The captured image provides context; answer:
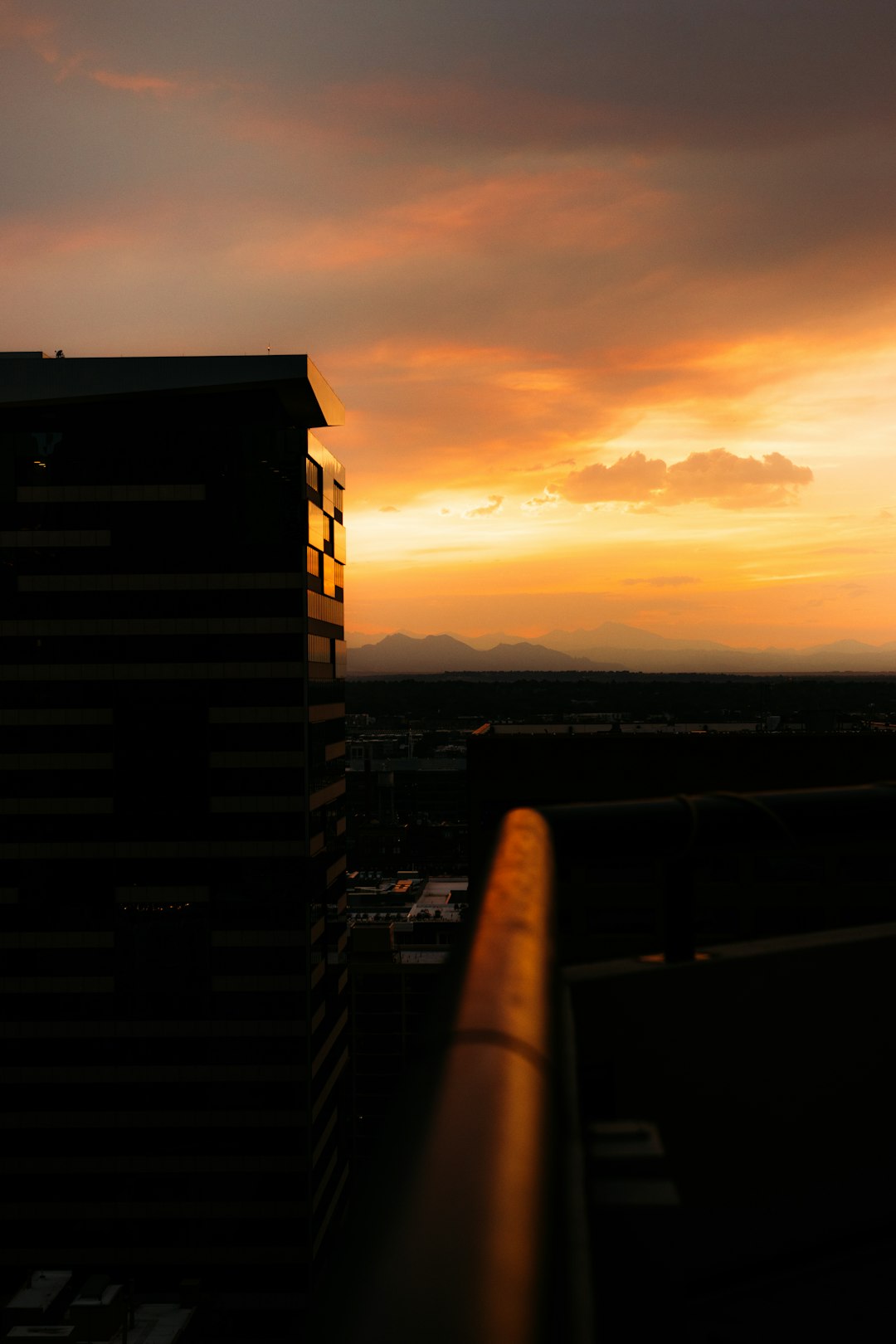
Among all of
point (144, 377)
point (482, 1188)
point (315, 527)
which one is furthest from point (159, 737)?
point (482, 1188)

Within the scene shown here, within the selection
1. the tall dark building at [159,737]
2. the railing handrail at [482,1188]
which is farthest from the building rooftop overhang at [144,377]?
the railing handrail at [482,1188]

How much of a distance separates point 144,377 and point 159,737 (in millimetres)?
13997

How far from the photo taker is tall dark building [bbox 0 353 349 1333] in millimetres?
35094

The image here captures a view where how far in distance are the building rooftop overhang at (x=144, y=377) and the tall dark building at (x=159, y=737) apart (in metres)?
0.09

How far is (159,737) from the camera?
35.8m

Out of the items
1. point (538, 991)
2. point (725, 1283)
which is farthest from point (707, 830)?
point (538, 991)

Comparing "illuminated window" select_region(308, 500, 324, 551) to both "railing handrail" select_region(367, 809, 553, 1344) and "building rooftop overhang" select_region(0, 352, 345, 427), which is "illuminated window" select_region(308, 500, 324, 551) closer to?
"building rooftop overhang" select_region(0, 352, 345, 427)

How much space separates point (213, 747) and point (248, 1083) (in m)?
12.7

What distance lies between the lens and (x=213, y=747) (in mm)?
35375

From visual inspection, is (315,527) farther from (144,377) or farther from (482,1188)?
(482,1188)

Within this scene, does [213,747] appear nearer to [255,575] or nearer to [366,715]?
[255,575]

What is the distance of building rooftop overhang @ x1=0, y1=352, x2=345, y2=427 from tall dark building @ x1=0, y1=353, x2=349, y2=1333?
0.30ft

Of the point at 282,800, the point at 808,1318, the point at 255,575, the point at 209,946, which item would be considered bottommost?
the point at 209,946

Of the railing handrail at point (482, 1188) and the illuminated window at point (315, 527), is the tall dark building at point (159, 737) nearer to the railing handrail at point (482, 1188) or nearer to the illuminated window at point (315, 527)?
the illuminated window at point (315, 527)
